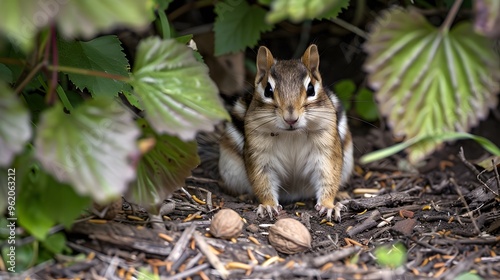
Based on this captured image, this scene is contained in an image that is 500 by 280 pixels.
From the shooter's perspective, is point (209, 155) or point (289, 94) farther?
point (209, 155)

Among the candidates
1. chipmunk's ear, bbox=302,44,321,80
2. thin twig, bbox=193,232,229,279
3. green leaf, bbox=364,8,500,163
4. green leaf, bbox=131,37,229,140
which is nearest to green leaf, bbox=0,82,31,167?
green leaf, bbox=131,37,229,140

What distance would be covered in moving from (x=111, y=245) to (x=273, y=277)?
1.88 ft

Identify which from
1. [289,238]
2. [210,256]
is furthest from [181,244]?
[289,238]

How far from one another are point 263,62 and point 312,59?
0.23 metres

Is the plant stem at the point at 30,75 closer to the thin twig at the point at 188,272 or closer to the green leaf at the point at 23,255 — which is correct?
the green leaf at the point at 23,255

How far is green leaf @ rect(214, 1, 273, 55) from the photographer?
138 inches

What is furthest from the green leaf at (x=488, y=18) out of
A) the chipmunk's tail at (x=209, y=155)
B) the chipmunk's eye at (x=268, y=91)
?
the chipmunk's tail at (x=209, y=155)

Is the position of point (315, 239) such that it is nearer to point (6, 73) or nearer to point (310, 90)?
point (310, 90)

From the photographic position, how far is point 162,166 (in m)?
2.43

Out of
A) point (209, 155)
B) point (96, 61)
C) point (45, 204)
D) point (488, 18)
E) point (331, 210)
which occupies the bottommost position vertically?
point (209, 155)

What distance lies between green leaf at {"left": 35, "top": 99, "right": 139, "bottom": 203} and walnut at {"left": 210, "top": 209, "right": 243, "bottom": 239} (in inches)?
27.3

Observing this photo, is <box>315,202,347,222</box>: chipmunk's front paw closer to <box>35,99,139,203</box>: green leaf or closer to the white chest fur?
the white chest fur

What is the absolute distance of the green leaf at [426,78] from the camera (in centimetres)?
209

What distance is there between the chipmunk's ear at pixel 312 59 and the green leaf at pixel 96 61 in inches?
32.4
